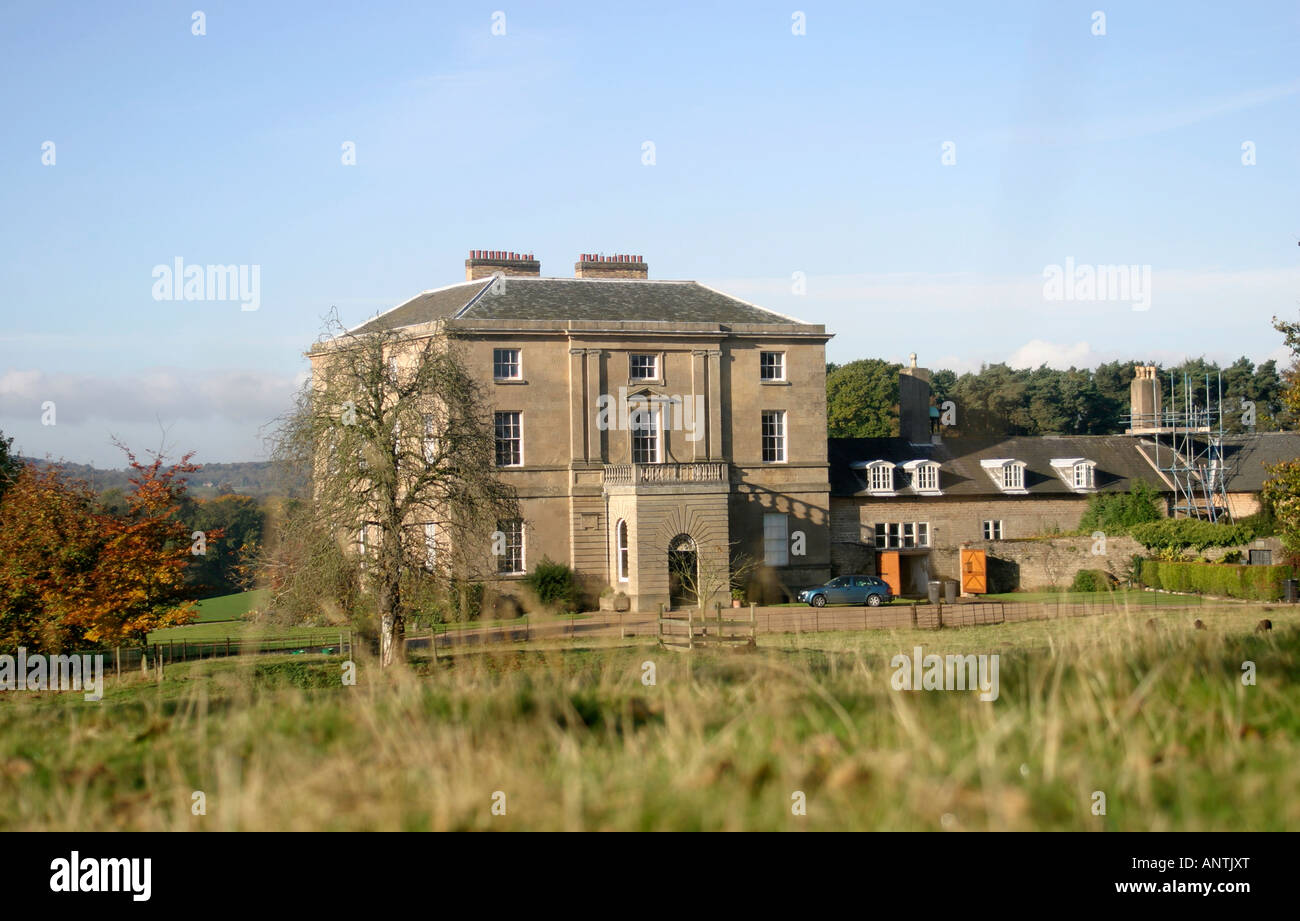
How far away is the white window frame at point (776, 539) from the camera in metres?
45.3

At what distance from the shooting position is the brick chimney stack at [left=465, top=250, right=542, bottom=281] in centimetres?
4753

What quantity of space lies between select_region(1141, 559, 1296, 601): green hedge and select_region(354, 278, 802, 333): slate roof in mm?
17041

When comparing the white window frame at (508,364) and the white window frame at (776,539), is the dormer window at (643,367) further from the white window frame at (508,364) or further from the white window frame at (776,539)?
the white window frame at (776,539)

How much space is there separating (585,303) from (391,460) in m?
19.5

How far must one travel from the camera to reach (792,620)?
36688mm

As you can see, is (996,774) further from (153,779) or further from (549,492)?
(549,492)

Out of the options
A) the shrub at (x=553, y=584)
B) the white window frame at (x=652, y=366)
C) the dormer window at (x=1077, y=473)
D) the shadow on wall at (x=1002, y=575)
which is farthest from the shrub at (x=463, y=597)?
the dormer window at (x=1077, y=473)

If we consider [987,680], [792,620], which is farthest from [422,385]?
[987,680]

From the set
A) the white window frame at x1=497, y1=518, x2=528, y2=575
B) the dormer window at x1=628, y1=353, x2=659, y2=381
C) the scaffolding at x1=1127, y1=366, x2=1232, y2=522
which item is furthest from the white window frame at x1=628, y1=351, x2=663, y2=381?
the scaffolding at x1=1127, y1=366, x2=1232, y2=522

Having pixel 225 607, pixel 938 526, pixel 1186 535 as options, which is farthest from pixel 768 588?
pixel 225 607

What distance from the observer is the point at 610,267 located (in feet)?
159

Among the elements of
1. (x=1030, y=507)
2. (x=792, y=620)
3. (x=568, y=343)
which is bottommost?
(x=792, y=620)

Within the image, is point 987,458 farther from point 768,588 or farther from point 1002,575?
point 768,588
